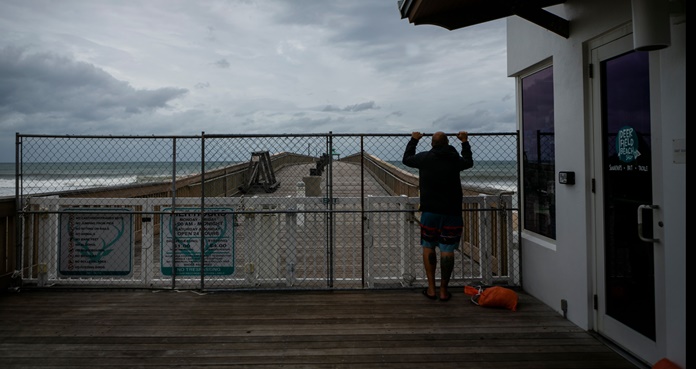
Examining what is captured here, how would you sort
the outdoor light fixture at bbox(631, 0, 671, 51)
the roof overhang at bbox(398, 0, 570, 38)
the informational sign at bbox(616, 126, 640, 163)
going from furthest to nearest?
the roof overhang at bbox(398, 0, 570, 38) → the informational sign at bbox(616, 126, 640, 163) → the outdoor light fixture at bbox(631, 0, 671, 51)

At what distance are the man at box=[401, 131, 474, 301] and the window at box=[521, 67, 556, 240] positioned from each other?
0.84 meters

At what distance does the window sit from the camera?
473 centimetres

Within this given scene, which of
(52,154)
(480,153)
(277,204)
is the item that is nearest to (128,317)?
(277,204)

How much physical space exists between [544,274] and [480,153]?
152 cm

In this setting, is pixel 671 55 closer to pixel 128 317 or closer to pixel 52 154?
pixel 128 317

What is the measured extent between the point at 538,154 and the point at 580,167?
100cm

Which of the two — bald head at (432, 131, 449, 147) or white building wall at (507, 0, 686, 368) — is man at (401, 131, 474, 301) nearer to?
bald head at (432, 131, 449, 147)

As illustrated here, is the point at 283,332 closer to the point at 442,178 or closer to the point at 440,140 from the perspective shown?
the point at 442,178

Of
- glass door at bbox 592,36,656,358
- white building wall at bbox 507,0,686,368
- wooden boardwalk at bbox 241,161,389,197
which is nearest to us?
white building wall at bbox 507,0,686,368

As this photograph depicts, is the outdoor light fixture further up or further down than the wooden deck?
further up

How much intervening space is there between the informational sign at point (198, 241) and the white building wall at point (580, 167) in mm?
3628

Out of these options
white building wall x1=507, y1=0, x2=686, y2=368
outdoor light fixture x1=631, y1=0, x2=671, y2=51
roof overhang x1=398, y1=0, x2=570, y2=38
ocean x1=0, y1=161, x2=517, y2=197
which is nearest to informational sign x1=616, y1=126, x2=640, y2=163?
white building wall x1=507, y1=0, x2=686, y2=368

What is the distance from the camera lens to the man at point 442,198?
4.67 m

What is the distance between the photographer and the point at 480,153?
16.7 feet
